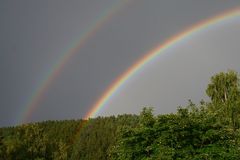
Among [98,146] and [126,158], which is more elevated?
[98,146]

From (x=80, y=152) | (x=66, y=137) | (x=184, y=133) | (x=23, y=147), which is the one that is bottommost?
(x=184, y=133)

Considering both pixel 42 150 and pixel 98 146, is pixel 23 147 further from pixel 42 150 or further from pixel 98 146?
pixel 98 146

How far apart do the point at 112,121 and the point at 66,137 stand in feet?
44.8

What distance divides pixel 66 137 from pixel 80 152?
11.6 meters

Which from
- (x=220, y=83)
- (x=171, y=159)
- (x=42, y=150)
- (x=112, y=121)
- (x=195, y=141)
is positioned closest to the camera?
(x=171, y=159)

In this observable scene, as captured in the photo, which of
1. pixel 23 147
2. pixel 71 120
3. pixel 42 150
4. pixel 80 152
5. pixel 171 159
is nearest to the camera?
pixel 171 159

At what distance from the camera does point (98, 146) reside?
9769cm

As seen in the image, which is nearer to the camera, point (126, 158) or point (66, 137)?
point (126, 158)

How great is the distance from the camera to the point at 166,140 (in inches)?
1048

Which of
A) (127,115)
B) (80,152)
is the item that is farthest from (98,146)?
(127,115)

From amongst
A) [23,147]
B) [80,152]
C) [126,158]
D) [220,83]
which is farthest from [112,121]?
[126,158]

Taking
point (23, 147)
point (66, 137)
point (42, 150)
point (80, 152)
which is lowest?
point (23, 147)

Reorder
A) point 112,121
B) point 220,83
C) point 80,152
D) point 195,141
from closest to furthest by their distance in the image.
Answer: point 195,141 < point 220,83 < point 80,152 < point 112,121

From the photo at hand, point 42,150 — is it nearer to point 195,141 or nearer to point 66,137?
point 66,137
